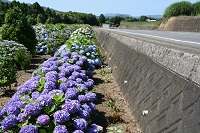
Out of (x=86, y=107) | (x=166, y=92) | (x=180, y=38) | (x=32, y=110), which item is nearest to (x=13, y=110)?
(x=32, y=110)

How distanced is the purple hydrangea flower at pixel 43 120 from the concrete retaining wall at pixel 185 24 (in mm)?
20100

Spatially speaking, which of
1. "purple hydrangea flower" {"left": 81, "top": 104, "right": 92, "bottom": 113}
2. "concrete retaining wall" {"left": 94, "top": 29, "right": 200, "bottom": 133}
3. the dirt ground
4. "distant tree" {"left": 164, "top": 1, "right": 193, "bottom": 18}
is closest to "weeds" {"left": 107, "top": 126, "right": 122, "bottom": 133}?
the dirt ground

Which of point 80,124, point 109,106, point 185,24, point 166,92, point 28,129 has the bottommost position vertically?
point 185,24

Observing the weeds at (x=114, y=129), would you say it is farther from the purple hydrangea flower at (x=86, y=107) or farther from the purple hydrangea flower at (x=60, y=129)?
the purple hydrangea flower at (x=60, y=129)

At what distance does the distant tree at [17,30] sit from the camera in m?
13.1

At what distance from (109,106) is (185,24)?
2030cm

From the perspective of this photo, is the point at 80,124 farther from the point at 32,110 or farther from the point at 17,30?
the point at 17,30

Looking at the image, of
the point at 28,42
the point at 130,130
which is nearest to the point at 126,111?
the point at 130,130

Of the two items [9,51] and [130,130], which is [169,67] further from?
[9,51]

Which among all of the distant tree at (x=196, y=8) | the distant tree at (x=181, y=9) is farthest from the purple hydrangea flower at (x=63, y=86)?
the distant tree at (x=181, y=9)

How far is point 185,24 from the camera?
81.2ft

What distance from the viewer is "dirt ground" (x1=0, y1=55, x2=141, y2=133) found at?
5.04 meters

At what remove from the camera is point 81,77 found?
6359 mm

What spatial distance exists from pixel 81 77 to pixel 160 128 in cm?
301
